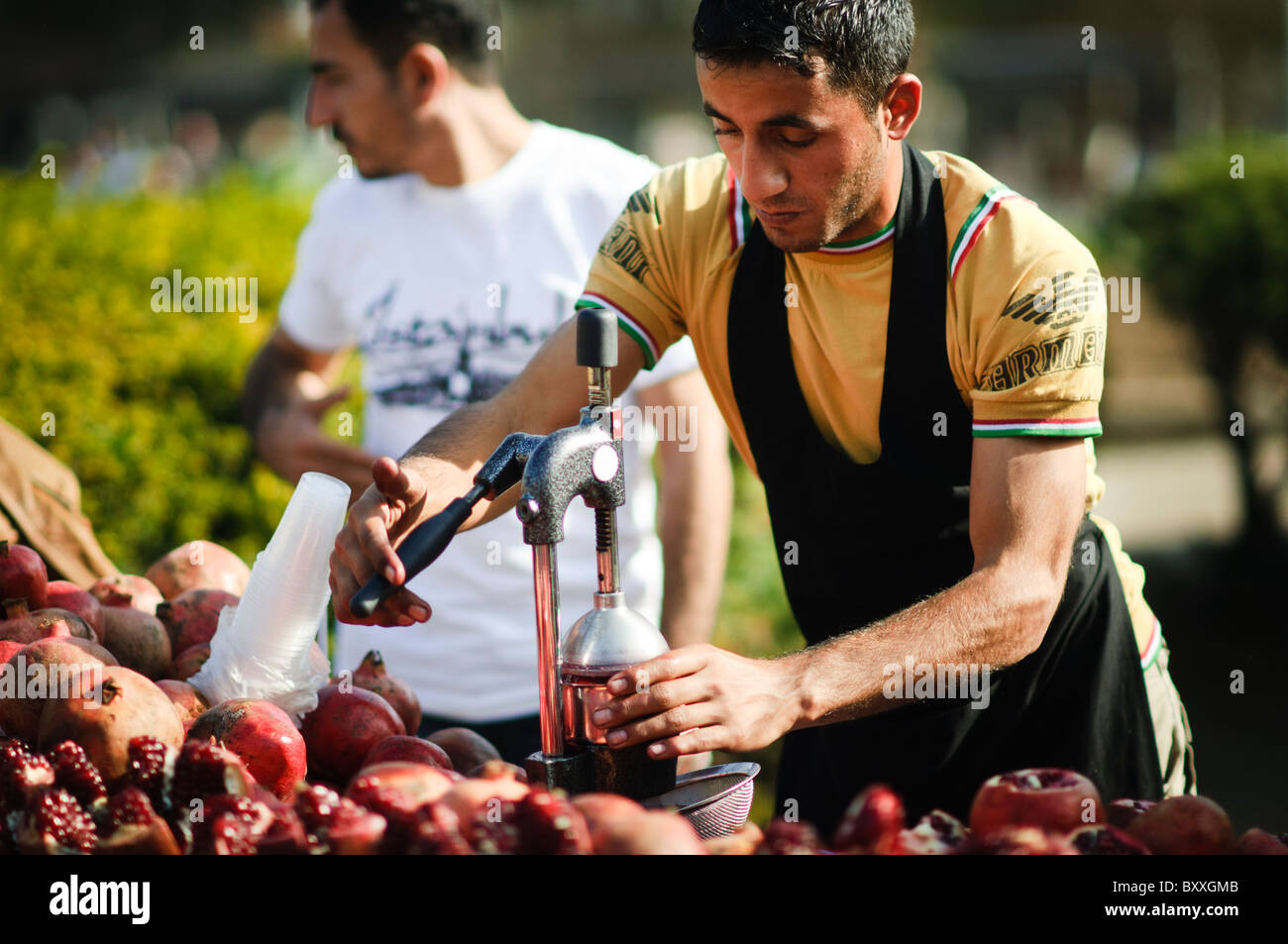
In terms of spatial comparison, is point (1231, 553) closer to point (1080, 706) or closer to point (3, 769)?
point (1080, 706)

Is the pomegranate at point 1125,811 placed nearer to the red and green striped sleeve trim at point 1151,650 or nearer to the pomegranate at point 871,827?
the pomegranate at point 871,827

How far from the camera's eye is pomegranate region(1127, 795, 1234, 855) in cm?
153

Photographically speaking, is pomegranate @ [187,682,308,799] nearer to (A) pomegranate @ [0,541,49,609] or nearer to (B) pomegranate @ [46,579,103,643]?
(B) pomegranate @ [46,579,103,643]

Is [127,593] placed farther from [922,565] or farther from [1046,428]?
[1046,428]

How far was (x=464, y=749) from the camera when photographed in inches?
77.4

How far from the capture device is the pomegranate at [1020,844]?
1385 millimetres

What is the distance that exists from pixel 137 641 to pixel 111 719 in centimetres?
36

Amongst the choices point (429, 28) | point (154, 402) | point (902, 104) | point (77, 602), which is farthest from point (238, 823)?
point (154, 402)

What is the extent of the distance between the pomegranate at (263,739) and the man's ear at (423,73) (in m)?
1.89

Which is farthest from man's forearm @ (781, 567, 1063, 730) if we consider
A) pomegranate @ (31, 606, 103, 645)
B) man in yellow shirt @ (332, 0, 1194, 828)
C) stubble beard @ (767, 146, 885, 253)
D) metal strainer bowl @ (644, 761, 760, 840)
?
pomegranate @ (31, 606, 103, 645)

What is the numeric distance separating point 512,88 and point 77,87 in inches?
457

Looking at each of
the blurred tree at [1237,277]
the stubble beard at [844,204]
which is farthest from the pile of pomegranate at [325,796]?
the blurred tree at [1237,277]

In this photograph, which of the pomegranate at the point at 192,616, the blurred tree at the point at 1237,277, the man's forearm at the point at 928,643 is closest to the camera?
the man's forearm at the point at 928,643
